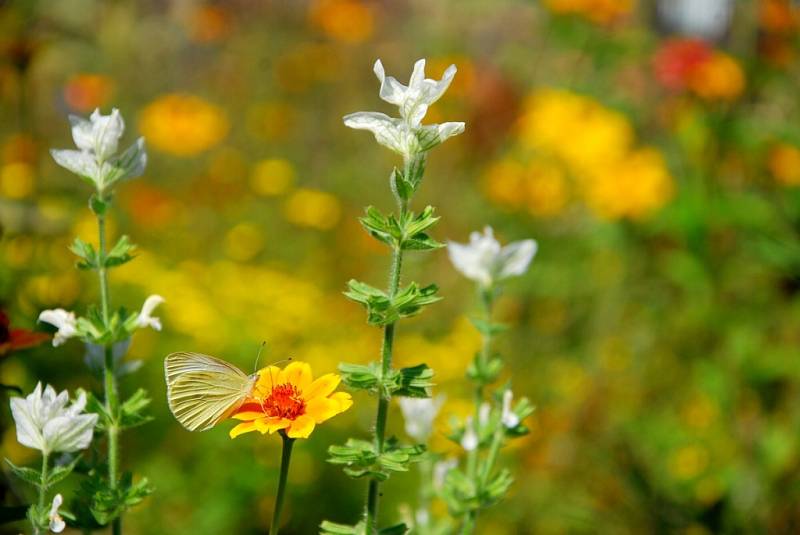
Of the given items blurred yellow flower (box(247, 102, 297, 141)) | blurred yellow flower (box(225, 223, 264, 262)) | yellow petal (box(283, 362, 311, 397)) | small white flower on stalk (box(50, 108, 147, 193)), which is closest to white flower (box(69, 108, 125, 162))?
small white flower on stalk (box(50, 108, 147, 193))

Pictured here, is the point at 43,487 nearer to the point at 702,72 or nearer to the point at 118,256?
the point at 118,256

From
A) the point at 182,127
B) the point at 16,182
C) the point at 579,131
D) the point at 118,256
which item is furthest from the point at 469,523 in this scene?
the point at 182,127

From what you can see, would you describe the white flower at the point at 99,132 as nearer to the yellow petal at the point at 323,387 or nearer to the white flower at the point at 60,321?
the white flower at the point at 60,321

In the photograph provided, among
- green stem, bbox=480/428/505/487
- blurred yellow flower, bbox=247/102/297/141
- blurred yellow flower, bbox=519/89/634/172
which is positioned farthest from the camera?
blurred yellow flower, bbox=247/102/297/141

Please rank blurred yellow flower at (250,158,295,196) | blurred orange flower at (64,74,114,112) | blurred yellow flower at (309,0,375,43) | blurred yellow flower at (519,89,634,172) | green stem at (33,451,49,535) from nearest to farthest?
green stem at (33,451,49,535)
blurred yellow flower at (519,89,634,172)
blurred orange flower at (64,74,114,112)
blurred yellow flower at (250,158,295,196)
blurred yellow flower at (309,0,375,43)

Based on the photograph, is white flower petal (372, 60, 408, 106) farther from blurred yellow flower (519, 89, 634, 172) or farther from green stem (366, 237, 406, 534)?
blurred yellow flower (519, 89, 634, 172)

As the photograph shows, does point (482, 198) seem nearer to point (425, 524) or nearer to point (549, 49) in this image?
point (549, 49)
